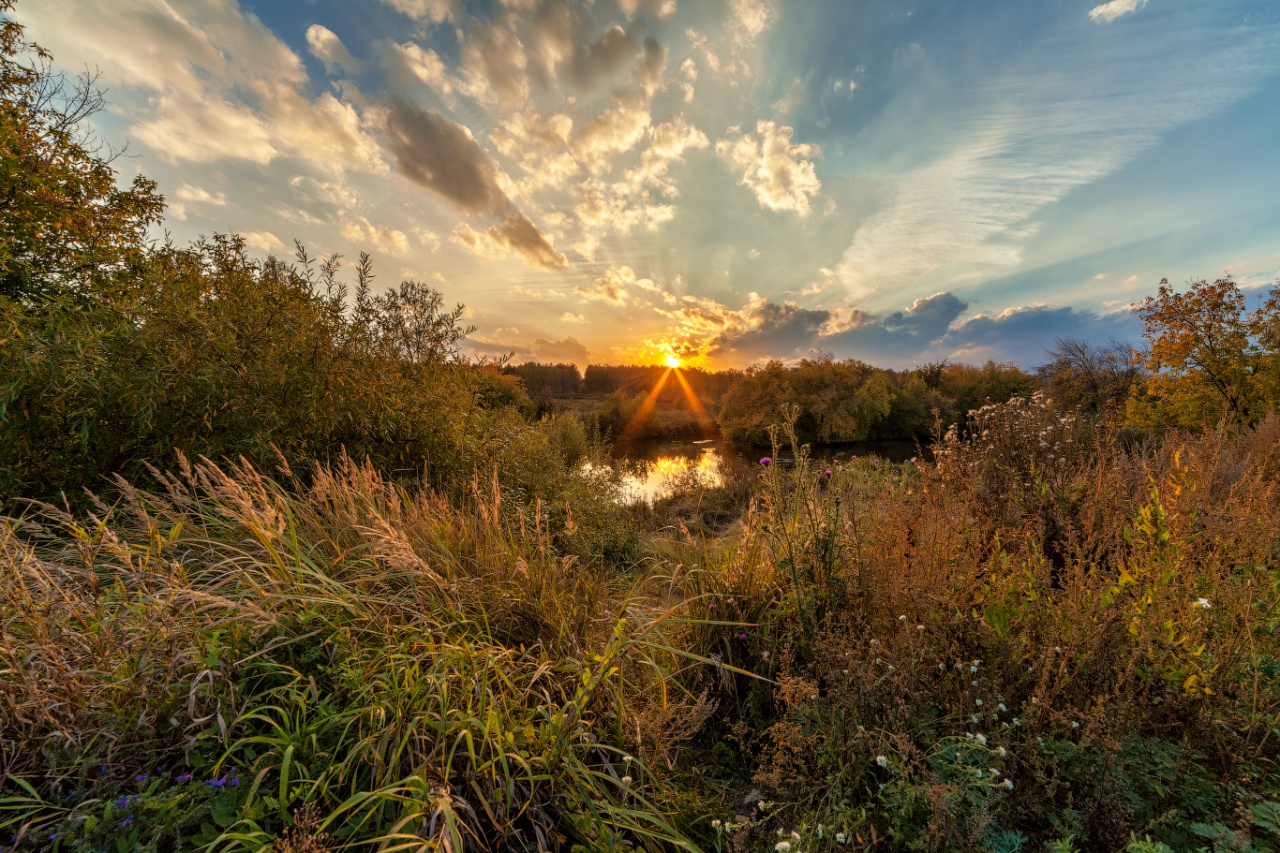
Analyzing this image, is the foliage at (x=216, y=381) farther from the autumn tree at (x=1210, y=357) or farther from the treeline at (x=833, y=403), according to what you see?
the treeline at (x=833, y=403)

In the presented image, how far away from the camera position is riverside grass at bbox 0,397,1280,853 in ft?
4.66

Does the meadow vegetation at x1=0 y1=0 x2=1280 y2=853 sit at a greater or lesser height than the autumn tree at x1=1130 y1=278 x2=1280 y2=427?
lesser

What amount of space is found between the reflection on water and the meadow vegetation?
9027 mm

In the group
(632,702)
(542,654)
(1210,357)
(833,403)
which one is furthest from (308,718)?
(833,403)

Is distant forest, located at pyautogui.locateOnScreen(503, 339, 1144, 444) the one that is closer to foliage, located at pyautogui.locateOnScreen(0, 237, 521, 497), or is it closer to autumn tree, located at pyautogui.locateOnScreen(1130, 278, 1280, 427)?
autumn tree, located at pyautogui.locateOnScreen(1130, 278, 1280, 427)

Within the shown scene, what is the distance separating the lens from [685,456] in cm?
2334

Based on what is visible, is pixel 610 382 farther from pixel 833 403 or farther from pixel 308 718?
pixel 308 718

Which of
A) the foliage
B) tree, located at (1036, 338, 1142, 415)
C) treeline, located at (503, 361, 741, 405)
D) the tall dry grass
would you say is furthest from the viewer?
treeline, located at (503, 361, 741, 405)

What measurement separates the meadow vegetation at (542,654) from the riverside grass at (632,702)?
0.02m

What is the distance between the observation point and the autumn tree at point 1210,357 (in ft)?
35.8

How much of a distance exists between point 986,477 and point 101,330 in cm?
789

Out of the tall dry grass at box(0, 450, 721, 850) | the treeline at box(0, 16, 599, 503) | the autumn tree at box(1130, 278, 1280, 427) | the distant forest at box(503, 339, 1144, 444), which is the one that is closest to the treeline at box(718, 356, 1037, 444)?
the distant forest at box(503, 339, 1144, 444)

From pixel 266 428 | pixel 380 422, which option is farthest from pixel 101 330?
pixel 380 422

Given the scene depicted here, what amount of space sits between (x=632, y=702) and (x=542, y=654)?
1.70 feet
